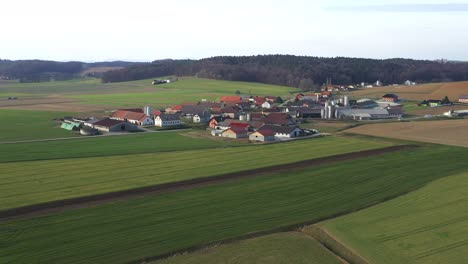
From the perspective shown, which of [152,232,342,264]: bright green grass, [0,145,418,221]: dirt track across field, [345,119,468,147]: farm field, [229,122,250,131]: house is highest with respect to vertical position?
[229,122,250,131]: house

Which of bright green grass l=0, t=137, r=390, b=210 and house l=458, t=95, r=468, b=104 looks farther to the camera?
house l=458, t=95, r=468, b=104

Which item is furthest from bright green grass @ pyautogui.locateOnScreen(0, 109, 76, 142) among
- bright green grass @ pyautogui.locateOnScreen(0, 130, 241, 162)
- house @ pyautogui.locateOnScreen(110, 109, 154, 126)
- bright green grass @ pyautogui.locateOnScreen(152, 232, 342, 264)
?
bright green grass @ pyautogui.locateOnScreen(152, 232, 342, 264)

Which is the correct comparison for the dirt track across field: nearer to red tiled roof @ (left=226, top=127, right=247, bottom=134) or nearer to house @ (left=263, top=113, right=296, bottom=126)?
red tiled roof @ (left=226, top=127, right=247, bottom=134)

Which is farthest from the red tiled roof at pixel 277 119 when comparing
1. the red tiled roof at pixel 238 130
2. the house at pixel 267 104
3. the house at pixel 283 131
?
the house at pixel 267 104

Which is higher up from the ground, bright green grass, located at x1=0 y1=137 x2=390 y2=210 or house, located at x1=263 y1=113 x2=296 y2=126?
house, located at x1=263 y1=113 x2=296 y2=126

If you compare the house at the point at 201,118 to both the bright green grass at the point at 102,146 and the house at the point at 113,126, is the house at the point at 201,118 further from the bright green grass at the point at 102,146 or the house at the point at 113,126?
the bright green grass at the point at 102,146

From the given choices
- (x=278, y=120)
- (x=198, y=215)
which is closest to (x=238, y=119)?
(x=278, y=120)

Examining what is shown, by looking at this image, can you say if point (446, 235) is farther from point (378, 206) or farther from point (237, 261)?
point (237, 261)
